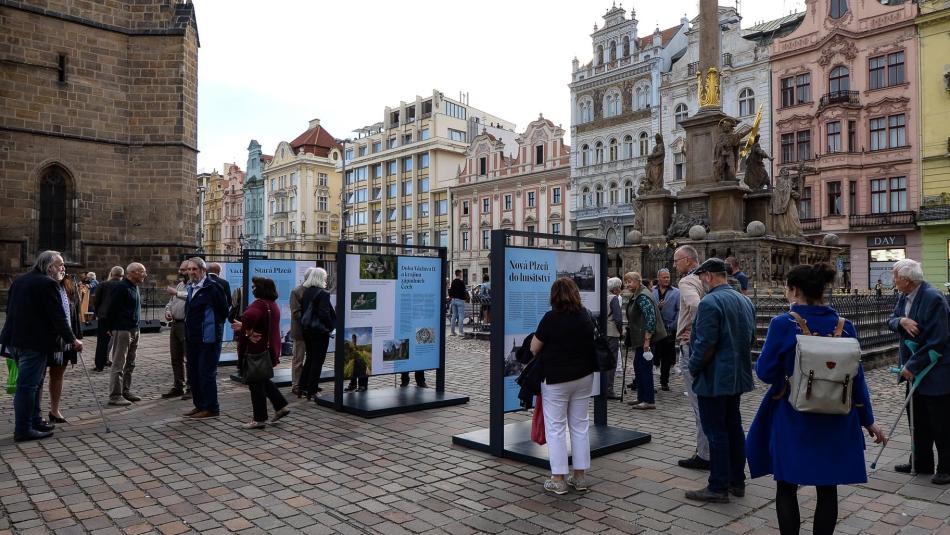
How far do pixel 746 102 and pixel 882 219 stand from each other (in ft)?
38.4

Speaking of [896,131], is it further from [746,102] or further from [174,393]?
[174,393]

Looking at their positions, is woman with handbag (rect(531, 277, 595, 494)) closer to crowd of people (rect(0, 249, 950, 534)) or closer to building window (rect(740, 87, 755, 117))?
crowd of people (rect(0, 249, 950, 534))

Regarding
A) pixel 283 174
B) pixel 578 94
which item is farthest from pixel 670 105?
pixel 283 174

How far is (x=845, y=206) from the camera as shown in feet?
127

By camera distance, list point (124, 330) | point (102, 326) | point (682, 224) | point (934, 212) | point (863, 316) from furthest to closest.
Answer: point (934, 212) < point (682, 224) < point (863, 316) < point (102, 326) < point (124, 330)

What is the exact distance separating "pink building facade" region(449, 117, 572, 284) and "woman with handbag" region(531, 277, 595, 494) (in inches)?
1819

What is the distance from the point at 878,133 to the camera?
3888 cm

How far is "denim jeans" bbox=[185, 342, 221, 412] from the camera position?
8.25 m

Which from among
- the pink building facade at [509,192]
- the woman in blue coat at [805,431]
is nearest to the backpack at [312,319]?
the woman in blue coat at [805,431]

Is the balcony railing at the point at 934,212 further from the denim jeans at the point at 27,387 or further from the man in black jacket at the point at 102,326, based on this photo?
the denim jeans at the point at 27,387

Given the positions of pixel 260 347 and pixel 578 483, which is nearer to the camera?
pixel 578 483

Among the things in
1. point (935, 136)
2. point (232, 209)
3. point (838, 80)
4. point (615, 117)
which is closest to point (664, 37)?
point (615, 117)

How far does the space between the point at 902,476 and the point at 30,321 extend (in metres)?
8.71

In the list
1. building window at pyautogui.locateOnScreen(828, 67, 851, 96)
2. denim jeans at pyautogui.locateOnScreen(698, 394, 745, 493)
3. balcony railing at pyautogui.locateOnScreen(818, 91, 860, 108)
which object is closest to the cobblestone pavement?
denim jeans at pyautogui.locateOnScreen(698, 394, 745, 493)
